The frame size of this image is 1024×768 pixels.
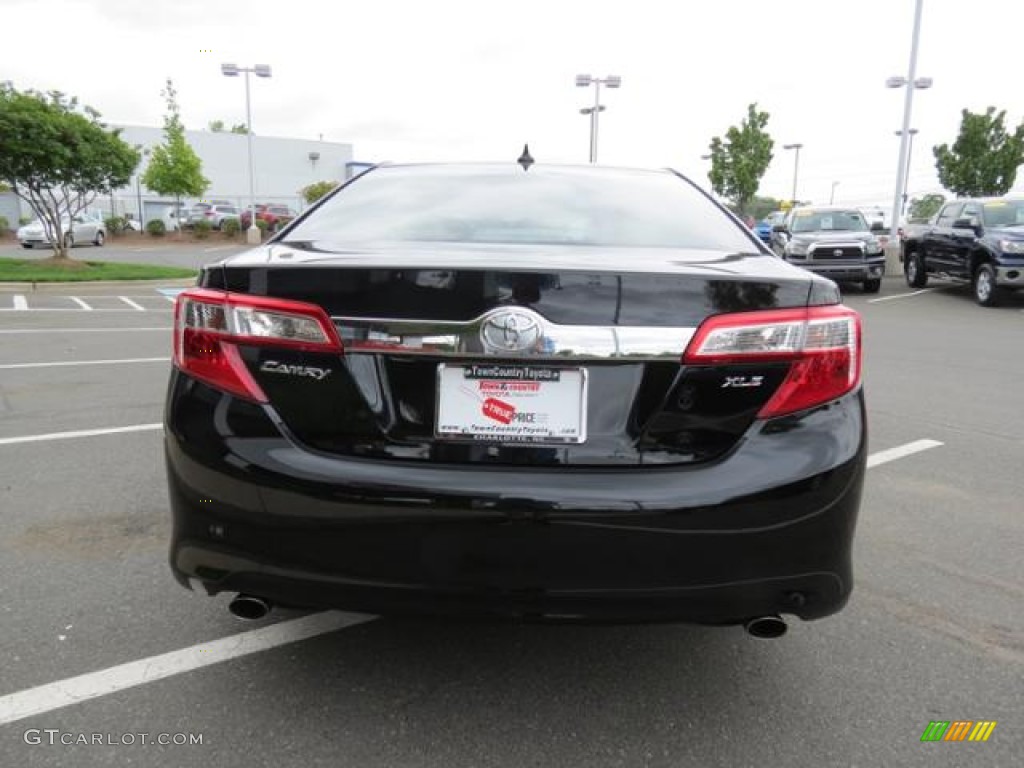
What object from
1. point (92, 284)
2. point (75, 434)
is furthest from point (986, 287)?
point (92, 284)

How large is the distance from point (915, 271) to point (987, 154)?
51.8 ft

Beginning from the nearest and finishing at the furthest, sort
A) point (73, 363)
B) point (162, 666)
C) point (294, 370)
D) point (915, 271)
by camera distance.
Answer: point (294, 370) → point (162, 666) → point (73, 363) → point (915, 271)

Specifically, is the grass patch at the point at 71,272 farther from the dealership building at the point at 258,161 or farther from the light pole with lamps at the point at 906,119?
the dealership building at the point at 258,161

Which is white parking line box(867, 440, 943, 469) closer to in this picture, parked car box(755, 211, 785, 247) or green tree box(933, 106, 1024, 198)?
parked car box(755, 211, 785, 247)

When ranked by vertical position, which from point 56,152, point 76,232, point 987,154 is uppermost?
point 987,154

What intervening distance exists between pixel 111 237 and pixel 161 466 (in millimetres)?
36668

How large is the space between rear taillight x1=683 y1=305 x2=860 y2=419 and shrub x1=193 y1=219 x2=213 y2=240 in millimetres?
37909

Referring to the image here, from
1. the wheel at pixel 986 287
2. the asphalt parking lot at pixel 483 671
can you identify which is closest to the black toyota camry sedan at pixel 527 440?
the asphalt parking lot at pixel 483 671

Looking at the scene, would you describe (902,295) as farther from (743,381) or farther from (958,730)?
(743,381)

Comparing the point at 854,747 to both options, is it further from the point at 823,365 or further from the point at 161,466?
the point at 161,466

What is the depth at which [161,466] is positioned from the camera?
4676 millimetres

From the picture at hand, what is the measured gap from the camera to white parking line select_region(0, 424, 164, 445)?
518cm

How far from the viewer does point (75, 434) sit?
5328mm

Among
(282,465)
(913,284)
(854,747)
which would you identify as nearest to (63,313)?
(282,465)
